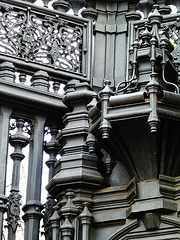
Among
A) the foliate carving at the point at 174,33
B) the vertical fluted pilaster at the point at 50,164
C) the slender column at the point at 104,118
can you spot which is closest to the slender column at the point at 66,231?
the vertical fluted pilaster at the point at 50,164

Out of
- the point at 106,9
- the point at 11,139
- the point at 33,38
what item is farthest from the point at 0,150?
the point at 106,9

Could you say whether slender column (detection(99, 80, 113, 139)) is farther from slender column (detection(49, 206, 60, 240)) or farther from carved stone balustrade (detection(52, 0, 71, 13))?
carved stone balustrade (detection(52, 0, 71, 13))

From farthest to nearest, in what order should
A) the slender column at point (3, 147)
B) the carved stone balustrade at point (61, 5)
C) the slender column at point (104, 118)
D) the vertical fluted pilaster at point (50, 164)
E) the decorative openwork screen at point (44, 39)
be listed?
1. the carved stone balustrade at point (61, 5)
2. the decorative openwork screen at point (44, 39)
3. the vertical fluted pilaster at point (50, 164)
4. the slender column at point (3, 147)
5. the slender column at point (104, 118)

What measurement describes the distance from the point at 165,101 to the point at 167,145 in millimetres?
561

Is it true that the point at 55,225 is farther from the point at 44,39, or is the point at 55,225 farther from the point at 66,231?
the point at 44,39

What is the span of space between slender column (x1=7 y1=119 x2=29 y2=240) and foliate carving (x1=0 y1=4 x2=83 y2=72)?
1.00 metres

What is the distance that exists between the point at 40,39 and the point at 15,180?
208 centimetres

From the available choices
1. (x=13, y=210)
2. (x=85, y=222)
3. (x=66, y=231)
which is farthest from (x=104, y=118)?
(x=13, y=210)

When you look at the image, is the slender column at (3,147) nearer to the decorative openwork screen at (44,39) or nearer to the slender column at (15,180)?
the slender column at (15,180)

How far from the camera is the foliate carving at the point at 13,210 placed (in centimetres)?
1483

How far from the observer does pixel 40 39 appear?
16.1 metres

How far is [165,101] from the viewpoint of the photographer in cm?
1415

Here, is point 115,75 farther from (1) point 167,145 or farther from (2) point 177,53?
(1) point 167,145

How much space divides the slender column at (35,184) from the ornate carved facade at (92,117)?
1cm
